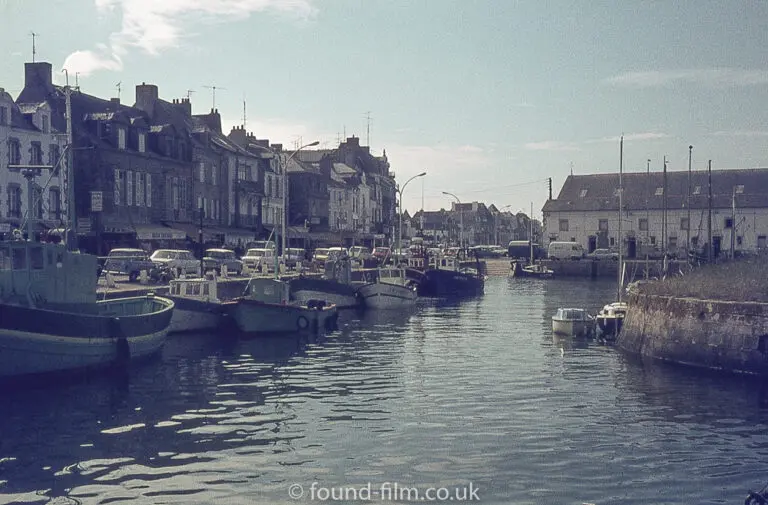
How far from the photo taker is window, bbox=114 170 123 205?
190ft

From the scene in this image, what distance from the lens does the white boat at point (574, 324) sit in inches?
1468

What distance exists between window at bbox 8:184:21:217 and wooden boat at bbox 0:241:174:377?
23152 millimetres

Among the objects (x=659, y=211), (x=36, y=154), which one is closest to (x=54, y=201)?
(x=36, y=154)

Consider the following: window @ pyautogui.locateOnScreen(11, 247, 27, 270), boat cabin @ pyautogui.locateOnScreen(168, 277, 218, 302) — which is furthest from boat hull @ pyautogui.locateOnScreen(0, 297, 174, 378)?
boat cabin @ pyautogui.locateOnScreen(168, 277, 218, 302)

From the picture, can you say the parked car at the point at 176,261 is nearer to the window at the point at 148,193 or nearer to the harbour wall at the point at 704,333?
the window at the point at 148,193

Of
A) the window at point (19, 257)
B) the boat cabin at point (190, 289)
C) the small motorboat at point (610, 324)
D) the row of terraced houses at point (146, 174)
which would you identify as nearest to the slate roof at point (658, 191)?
the row of terraced houses at point (146, 174)

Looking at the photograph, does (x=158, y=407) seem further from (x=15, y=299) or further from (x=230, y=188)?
(x=230, y=188)

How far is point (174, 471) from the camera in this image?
16.1m

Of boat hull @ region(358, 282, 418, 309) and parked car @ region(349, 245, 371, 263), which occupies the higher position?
parked car @ region(349, 245, 371, 263)

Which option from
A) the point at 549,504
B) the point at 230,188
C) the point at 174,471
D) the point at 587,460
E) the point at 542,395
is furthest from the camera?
the point at 230,188

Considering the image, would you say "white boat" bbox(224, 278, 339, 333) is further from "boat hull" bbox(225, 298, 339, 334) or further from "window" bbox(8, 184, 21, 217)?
"window" bbox(8, 184, 21, 217)

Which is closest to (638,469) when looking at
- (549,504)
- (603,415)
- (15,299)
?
(549,504)

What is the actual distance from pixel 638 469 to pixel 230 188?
61457mm

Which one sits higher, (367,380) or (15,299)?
(15,299)
